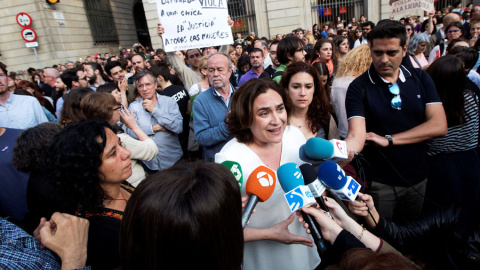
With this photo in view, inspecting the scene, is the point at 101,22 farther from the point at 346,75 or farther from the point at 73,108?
the point at 346,75

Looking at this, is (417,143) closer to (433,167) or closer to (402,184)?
(402,184)

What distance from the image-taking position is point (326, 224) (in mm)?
1262

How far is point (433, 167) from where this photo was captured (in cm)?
245

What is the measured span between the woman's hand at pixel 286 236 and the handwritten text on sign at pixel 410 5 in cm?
656

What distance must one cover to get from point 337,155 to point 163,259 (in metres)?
1.13

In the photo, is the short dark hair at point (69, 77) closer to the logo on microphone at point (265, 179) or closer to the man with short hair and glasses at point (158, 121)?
the man with short hair and glasses at point (158, 121)

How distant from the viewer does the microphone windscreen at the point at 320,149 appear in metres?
Result: 1.56

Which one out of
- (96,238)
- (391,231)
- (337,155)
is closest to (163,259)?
(96,238)

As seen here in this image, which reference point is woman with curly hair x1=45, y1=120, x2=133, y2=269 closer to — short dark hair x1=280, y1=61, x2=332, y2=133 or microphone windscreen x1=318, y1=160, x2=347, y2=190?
microphone windscreen x1=318, y1=160, x2=347, y2=190

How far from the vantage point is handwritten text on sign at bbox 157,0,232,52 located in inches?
145

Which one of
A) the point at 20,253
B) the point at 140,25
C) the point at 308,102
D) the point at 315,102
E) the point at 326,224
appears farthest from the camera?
the point at 140,25

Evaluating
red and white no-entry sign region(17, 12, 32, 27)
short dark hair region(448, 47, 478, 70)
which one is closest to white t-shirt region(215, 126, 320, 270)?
short dark hair region(448, 47, 478, 70)

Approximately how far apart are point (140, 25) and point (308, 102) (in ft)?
100

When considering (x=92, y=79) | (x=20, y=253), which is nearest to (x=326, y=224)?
(x=20, y=253)
